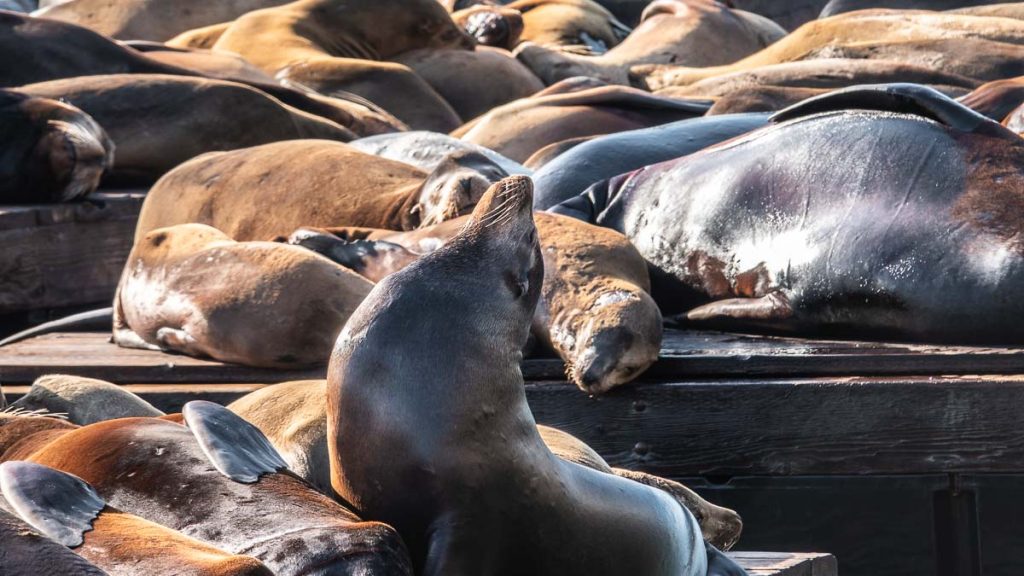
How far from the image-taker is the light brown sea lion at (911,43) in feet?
30.1

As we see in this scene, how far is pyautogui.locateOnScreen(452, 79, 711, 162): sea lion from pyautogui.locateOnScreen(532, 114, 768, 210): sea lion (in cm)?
157

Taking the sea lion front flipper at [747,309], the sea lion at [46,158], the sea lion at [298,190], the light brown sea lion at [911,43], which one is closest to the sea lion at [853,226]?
the sea lion front flipper at [747,309]

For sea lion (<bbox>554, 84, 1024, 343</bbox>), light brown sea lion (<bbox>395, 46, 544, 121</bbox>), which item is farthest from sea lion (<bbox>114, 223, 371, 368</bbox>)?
light brown sea lion (<bbox>395, 46, 544, 121</bbox>)

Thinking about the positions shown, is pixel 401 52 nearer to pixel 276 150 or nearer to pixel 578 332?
pixel 276 150

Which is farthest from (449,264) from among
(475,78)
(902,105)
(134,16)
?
(134,16)

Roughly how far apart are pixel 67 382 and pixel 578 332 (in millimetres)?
1288

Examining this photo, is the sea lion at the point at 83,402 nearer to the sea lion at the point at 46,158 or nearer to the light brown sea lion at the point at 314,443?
the light brown sea lion at the point at 314,443

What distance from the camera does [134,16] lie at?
13.2m

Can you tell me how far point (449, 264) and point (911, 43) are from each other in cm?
767

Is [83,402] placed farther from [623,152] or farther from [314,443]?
[623,152]

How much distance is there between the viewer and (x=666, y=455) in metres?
4.40

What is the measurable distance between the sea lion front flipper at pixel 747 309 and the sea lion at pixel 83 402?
1755mm

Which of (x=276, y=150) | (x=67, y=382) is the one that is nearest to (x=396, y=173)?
(x=276, y=150)

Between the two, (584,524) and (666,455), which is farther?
(666,455)
